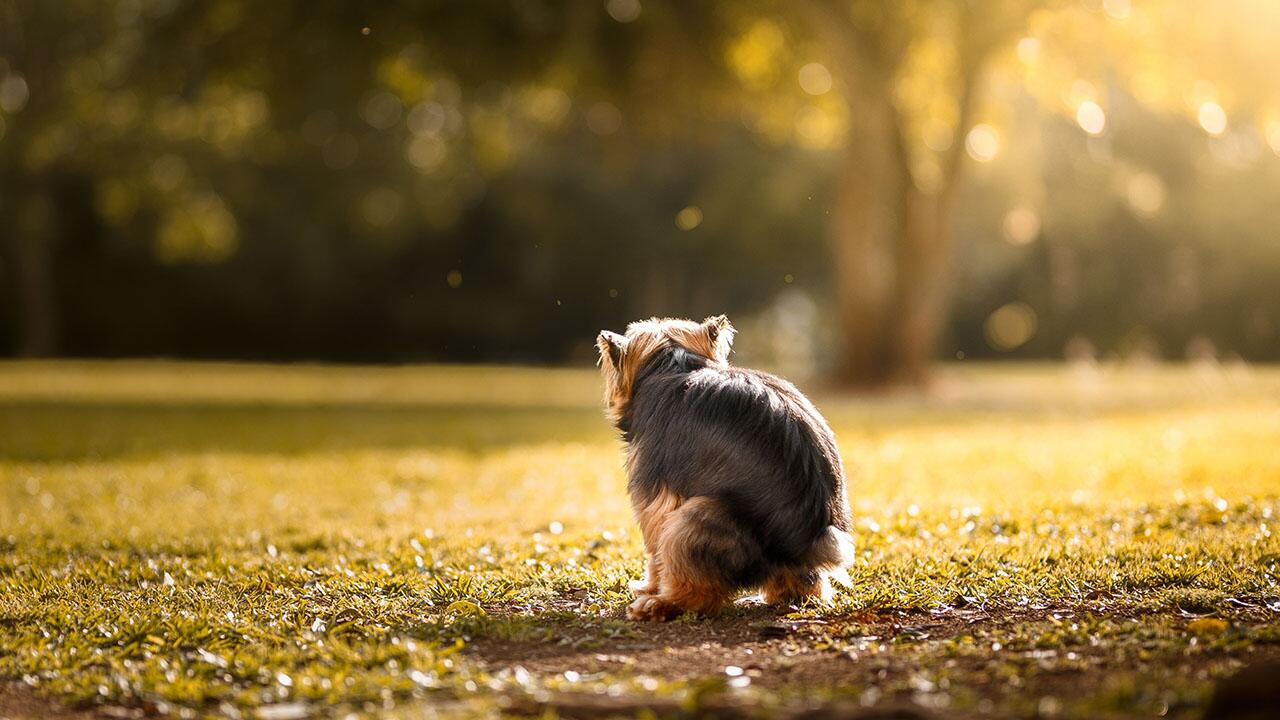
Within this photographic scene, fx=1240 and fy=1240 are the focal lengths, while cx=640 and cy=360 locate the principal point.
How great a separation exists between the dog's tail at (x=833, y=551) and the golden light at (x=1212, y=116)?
20553mm

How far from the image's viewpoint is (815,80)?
1083 inches

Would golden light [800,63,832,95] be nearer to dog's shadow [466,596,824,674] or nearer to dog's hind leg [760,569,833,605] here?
dog's hind leg [760,569,833,605]

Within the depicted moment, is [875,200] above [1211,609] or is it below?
above

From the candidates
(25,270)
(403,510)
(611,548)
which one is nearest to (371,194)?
(25,270)

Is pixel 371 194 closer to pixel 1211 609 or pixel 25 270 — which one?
pixel 25 270

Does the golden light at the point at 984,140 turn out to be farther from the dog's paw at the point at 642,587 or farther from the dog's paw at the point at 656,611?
the dog's paw at the point at 656,611

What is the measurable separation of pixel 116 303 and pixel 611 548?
42.5 metres

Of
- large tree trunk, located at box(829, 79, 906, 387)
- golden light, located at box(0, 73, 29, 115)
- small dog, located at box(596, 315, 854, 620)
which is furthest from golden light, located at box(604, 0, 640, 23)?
golden light, located at box(0, 73, 29, 115)

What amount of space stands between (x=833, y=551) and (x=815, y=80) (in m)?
22.7

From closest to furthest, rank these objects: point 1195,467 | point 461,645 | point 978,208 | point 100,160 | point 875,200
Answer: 1. point 461,645
2. point 1195,467
3. point 875,200
4. point 100,160
5. point 978,208

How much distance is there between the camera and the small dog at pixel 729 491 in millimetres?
6027

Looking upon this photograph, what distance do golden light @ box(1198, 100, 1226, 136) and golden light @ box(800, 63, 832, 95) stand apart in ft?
24.7

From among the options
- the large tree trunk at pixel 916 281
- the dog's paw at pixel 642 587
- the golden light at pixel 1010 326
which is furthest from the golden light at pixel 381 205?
the dog's paw at pixel 642 587

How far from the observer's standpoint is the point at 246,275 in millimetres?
46750
